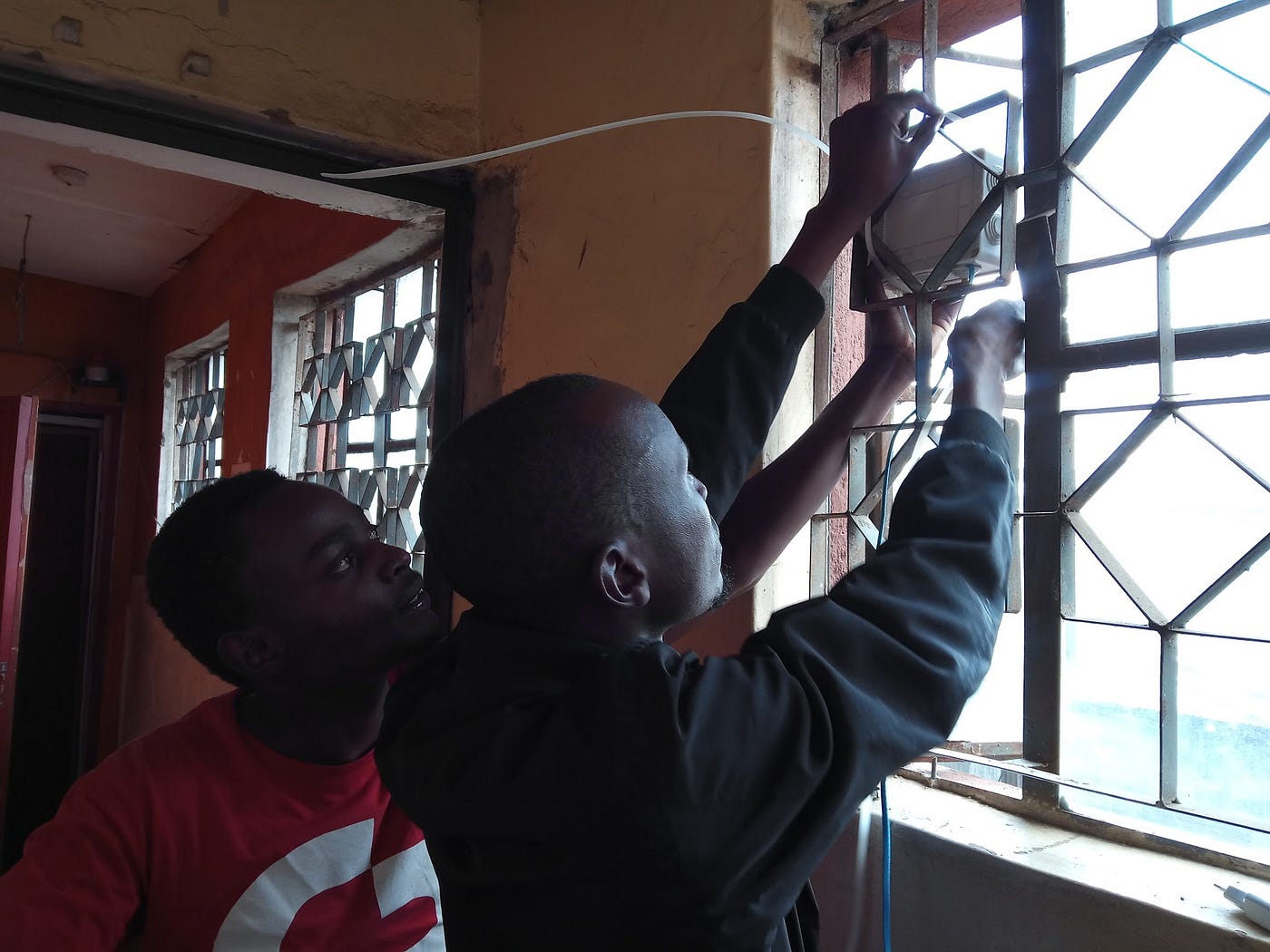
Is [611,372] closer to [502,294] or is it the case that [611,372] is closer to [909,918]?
[502,294]

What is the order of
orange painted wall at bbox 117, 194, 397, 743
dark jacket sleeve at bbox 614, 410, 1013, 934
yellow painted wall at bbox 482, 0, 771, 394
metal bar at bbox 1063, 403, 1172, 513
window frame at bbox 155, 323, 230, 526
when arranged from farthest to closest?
window frame at bbox 155, 323, 230, 526 → orange painted wall at bbox 117, 194, 397, 743 → yellow painted wall at bbox 482, 0, 771, 394 → metal bar at bbox 1063, 403, 1172, 513 → dark jacket sleeve at bbox 614, 410, 1013, 934

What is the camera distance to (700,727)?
613 mm

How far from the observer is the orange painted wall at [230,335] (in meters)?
2.75

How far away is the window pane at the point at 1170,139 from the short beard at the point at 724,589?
59 centimetres

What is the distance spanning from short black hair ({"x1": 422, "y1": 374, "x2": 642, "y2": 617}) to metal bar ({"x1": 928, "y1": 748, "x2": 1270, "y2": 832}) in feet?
1.49

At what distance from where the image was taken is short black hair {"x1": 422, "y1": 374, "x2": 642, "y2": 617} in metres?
0.71

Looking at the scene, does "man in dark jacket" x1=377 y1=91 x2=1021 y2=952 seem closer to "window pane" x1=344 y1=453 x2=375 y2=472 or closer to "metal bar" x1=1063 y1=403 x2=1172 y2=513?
"metal bar" x1=1063 y1=403 x2=1172 y2=513

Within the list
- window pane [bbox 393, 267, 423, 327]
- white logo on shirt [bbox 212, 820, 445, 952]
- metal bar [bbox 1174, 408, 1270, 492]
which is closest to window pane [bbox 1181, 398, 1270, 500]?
metal bar [bbox 1174, 408, 1270, 492]

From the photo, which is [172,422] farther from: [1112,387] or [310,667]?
[1112,387]

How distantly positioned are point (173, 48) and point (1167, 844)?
180 cm

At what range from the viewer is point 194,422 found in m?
4.20

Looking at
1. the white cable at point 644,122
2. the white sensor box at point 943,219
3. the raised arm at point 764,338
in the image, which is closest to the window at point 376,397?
the white cable at point 644,122

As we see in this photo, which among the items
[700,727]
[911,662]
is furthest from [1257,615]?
[700,727]

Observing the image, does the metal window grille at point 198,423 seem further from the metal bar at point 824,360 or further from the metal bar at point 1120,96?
the metal bar at point 1120,96
